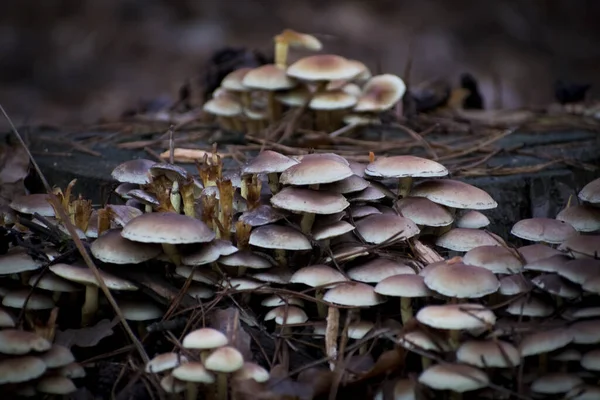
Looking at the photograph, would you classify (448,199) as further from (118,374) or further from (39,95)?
(39,95)

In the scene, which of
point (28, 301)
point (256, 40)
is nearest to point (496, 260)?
point (28, 301)

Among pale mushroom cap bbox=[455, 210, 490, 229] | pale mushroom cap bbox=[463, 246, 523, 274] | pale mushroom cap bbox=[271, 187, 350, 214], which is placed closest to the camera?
pale mushroom cap bbox=[463, 246, 523, 274]

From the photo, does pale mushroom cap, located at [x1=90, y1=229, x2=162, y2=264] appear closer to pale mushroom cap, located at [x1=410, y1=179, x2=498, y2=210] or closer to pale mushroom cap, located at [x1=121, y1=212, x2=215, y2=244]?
pale mushroom cap, located at [x1=121, y1=212, x2=215, y2=244]

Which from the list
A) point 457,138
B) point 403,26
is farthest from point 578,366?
point 403,26

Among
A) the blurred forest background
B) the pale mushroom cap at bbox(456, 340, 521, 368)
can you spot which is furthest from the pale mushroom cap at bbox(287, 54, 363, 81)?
the blurred forest background

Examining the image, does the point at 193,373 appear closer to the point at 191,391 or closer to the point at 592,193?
the point at 191,391
